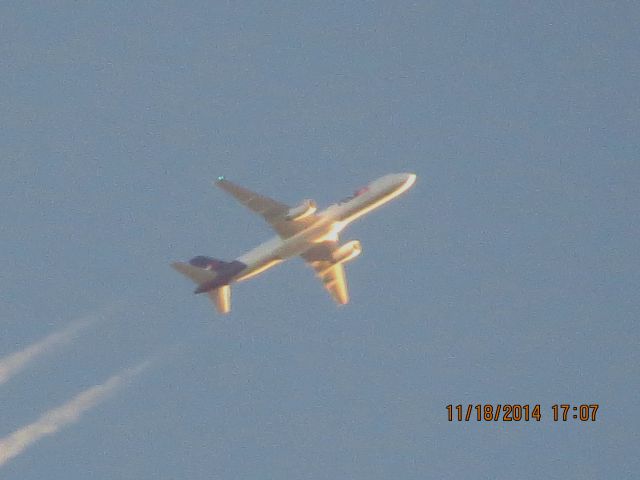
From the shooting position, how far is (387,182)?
389 ft

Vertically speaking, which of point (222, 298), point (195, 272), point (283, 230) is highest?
point (283, 230)

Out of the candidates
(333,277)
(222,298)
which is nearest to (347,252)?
(333,277)

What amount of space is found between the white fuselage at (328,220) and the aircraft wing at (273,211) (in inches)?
24.7

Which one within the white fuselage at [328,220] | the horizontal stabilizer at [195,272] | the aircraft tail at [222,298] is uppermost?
the white fuselage at [328,220]

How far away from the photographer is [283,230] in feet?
387

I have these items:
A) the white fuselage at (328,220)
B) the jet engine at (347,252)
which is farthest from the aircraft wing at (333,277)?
the white fuselage at (328,220)

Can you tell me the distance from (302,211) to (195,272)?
11029 mm

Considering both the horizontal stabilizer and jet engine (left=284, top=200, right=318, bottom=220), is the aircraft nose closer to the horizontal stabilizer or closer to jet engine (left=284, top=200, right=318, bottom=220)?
jet engine (left=284, top=200, right=318, bottom=220)

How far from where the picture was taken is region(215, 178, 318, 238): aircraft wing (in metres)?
115

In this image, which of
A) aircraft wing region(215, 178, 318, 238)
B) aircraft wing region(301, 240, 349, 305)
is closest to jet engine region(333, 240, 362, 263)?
aircraft wing region(301, 240, 349, 305)

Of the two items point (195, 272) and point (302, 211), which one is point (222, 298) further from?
point (302, 211)

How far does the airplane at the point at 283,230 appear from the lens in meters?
117

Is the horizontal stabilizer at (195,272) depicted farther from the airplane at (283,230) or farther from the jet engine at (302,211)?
the jet engine at (302,211)

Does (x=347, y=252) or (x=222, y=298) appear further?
(x=347, y=252)
